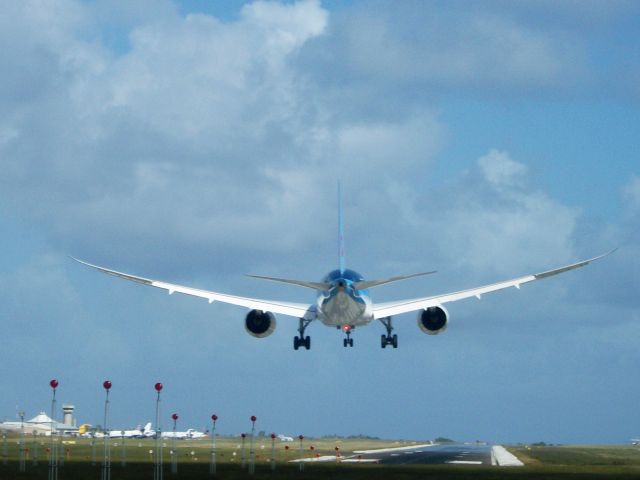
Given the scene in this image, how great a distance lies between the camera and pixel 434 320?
75.8m

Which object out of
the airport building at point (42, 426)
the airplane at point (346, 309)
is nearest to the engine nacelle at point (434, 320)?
the airplane at point (346, 309)

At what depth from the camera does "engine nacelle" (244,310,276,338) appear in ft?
247

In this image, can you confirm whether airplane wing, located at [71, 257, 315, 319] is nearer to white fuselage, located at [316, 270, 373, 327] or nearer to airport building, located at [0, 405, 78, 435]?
white fuselage, located at [316, 270, 373, 327]

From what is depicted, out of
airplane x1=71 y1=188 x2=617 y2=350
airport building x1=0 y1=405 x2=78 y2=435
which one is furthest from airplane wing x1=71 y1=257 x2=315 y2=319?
airport building x1=0 y1=405 x2=78 y2=435

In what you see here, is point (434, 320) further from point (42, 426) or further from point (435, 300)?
point (42, 426)

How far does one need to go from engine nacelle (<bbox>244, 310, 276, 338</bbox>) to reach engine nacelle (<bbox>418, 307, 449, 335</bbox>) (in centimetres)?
1136

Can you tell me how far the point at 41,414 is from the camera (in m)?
199

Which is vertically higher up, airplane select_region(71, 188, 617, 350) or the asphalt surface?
airplane select_region(71, 188, 617, 350)

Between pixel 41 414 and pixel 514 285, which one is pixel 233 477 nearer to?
pixel 514 285

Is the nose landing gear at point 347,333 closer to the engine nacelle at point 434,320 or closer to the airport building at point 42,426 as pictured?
the engine nacelle at point 434,320

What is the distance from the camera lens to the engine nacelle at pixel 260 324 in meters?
75.2

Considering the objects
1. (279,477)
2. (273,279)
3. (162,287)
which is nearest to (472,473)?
(279,477)

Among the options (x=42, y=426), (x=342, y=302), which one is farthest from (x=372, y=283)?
(x=42, y=426)

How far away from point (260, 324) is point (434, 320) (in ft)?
42.4
